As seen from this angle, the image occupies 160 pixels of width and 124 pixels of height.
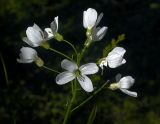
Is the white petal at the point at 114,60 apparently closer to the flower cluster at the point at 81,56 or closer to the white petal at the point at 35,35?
the flower cluster at the point at 81,56

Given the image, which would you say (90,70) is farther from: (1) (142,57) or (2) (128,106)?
(1) (142,57)

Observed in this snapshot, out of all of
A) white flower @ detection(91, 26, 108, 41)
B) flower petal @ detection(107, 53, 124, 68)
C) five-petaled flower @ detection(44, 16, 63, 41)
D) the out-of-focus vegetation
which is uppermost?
five-petaled flower @ detection(44, 16, 63, 41)

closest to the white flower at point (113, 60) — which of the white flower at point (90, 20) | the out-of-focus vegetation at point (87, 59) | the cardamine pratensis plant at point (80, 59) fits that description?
the cardamine pratensis plant at point (80, 59)

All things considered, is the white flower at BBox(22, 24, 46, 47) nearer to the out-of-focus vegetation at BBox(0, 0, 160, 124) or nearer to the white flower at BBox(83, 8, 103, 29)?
the white flower at BBox(83, 8, 103, 29)

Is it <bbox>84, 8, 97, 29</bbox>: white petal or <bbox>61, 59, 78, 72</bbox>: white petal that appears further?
<bbox>84, 8, 97, 29</bbox>: white petal

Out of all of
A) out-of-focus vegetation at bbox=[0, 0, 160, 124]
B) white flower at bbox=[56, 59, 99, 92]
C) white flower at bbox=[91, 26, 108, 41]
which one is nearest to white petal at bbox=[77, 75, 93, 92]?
white flower at bbox=[56, 59, 99, 92]

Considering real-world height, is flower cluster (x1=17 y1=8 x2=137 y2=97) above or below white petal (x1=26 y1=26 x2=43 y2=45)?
below

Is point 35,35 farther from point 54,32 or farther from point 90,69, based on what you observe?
point 90,69
